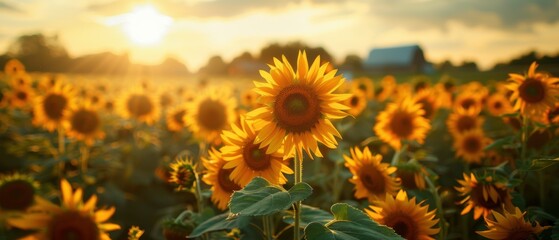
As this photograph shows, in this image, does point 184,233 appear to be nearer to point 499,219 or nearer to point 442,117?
point 499,219

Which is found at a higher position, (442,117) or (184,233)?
(442,117)

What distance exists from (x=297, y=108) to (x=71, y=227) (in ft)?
4.13

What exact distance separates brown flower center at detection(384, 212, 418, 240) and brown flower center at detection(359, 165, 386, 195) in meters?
0.59

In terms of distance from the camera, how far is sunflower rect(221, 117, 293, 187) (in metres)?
2.51

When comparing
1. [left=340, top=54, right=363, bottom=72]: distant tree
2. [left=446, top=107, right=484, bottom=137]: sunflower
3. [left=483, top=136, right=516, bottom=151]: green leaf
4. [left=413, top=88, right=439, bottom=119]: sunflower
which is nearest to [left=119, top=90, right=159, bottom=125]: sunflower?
[left=413, top=88, right=439, bottom=119]: sunflower

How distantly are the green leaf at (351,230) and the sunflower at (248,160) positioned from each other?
25.5 inches

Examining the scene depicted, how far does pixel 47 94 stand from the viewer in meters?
5.64

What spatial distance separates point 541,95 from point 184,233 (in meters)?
3.28

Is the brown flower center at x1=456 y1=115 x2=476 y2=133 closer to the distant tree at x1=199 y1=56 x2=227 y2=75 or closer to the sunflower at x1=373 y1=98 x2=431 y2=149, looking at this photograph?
the sunflower at x1=373 y1=98 x2=431 y2=149

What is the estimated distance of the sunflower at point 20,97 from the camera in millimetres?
8133

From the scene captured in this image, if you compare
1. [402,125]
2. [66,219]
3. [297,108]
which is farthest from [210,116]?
[66,219]

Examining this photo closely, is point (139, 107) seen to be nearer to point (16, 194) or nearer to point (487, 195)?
point (16, 194)

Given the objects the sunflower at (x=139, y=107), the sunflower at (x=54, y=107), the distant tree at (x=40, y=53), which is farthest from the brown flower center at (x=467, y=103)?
the distant tree at (x=40, y=53)

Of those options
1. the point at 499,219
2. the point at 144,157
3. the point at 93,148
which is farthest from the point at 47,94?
the point at 499,219
